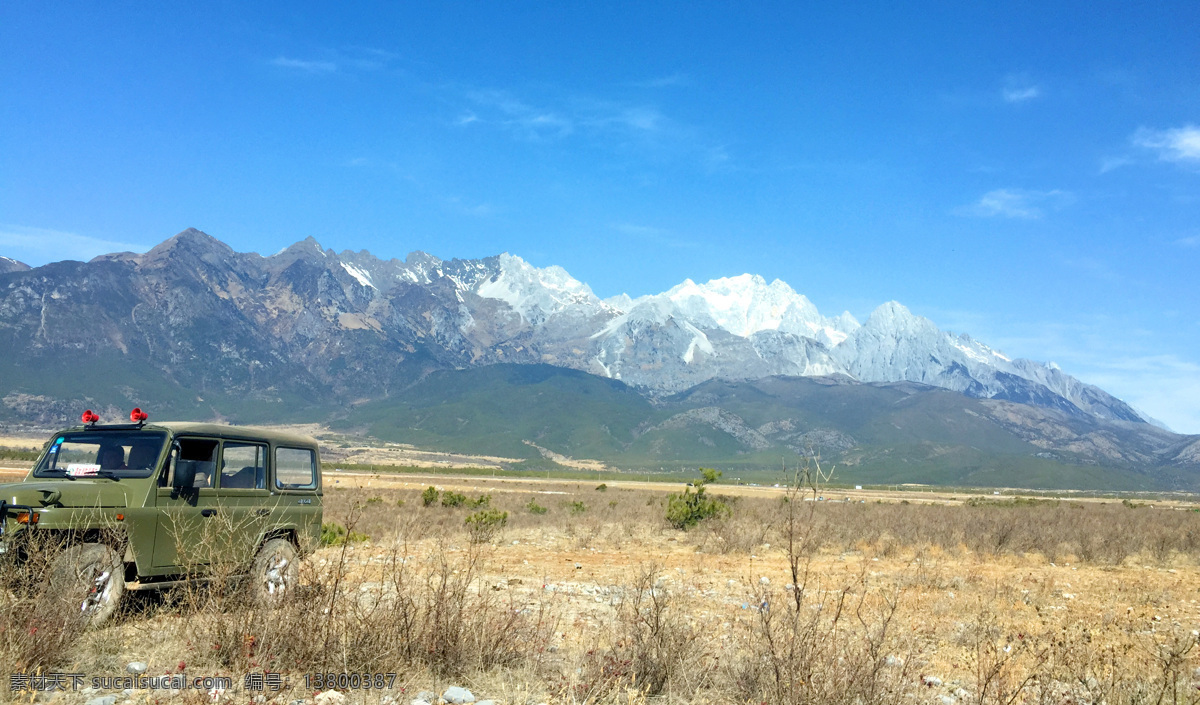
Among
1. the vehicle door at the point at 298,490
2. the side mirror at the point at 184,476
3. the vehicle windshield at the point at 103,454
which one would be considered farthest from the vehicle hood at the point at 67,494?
the vehicle door at the point at 298,490

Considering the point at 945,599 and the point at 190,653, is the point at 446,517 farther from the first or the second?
the point at 190,653

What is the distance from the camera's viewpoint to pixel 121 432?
9945 mm

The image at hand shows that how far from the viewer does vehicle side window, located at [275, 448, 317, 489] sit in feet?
38.3

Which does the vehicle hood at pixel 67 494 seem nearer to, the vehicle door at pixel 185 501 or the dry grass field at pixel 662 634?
the vehicle door at pixel 185 501

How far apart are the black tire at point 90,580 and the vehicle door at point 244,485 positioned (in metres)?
1.46

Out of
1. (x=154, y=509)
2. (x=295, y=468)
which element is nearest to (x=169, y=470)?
(x=154, y=509)

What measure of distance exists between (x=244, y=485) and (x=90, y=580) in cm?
294

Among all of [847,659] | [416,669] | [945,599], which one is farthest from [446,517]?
[847,659]

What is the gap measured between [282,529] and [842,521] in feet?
84.9

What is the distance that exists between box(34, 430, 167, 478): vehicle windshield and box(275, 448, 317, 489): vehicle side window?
211 cm

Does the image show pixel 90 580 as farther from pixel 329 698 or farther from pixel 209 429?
pixel 329 698

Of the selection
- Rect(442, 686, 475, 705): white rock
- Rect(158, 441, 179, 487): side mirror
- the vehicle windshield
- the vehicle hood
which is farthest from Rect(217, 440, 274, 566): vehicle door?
Rect(442, 686, 475, 705): white rock

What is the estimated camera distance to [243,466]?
10914 mm

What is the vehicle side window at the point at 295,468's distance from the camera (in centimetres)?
1168
